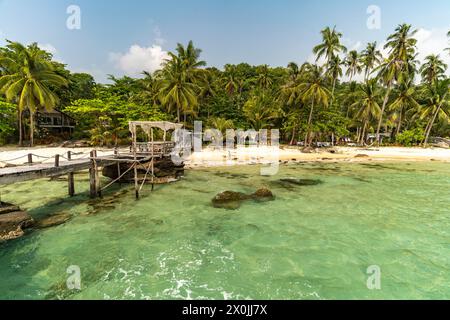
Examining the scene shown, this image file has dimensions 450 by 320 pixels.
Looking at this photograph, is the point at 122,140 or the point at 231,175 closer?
the point at 231,175

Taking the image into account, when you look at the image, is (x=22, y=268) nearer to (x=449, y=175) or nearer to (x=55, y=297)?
(x=55, y=297)

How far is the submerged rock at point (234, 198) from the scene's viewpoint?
14.5m

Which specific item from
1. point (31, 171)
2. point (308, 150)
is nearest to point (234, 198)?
point (31, 171)

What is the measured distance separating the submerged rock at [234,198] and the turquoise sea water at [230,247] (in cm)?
50

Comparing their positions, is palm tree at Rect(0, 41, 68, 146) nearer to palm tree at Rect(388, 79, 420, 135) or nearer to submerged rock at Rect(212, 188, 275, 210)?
submerged rock at Rect(212, 188, 275, 210)

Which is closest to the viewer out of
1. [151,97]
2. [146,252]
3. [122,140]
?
[146,252]

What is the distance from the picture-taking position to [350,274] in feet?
26.2

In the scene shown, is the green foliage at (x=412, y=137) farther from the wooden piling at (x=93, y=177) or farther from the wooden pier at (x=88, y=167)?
the wooden piling at (x=93, y=177)

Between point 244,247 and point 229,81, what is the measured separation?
48.3m

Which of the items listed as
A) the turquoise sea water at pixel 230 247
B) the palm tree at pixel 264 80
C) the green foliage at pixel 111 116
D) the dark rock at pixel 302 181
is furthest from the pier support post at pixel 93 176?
the palm tree at pixel 264 80

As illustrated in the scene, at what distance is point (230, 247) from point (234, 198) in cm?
579

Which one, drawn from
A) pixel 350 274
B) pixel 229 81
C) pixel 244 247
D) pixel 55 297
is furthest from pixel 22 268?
pixel 229 81

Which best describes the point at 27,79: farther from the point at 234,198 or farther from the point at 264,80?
the point at 264,80

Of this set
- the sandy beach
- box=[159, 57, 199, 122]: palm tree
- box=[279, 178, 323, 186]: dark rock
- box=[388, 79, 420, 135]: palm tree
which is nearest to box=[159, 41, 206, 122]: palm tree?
box=[159, 57, 199, 122]: palm tree
